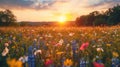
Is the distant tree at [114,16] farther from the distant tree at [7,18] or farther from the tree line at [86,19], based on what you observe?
the distant tree at [7,18]

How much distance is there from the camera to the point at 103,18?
84812 mm

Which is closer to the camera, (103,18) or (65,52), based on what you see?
(65,52)

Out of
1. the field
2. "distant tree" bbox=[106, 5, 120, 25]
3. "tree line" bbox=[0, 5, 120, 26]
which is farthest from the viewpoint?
"tree line" bbox=[0, 5, 120, 26]

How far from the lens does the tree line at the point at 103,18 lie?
240 ft

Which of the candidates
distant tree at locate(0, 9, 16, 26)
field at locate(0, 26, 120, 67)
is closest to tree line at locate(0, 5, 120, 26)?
distant tree at locate(0, 9, 16, 26)

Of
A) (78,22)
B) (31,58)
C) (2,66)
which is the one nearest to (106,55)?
(2,66)

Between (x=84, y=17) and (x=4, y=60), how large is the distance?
309 ft

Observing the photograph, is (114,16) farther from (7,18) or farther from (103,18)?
(7,18)

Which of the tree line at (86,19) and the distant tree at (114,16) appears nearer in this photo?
the distant tree at (114,16)

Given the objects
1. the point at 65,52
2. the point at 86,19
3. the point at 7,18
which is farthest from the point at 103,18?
the point at 65,52

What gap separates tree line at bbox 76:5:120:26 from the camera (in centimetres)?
7306

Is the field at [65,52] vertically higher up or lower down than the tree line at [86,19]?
higher up

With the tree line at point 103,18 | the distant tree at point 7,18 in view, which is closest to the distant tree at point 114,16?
the tree line at point 103,18

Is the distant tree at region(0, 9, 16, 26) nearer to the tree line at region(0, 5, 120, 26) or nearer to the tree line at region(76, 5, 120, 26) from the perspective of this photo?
the tree line at region(0, 5, 120, 26)
